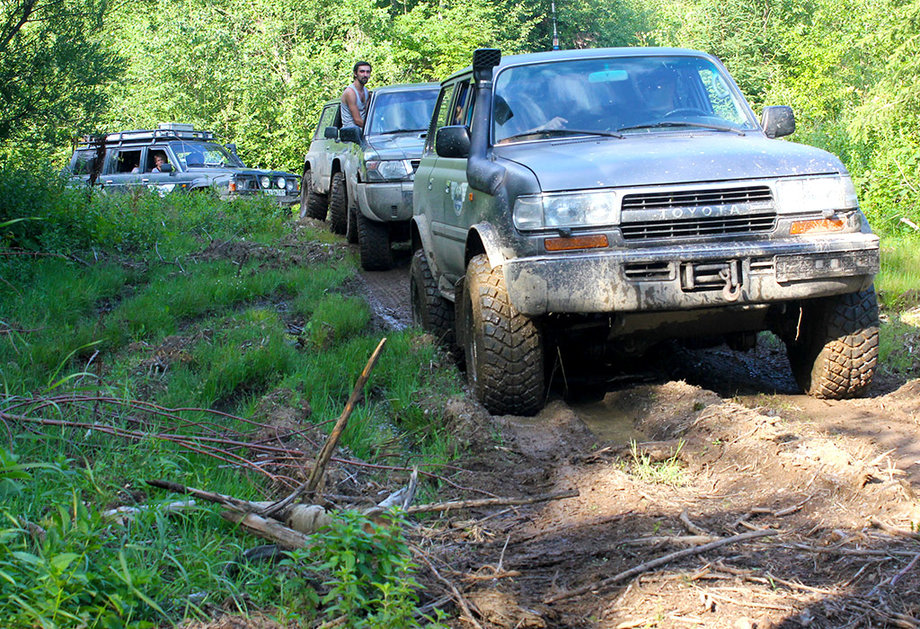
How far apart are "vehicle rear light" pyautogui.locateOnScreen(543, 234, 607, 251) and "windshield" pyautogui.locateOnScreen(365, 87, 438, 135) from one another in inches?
254

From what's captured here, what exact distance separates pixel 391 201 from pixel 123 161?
8.27 metres

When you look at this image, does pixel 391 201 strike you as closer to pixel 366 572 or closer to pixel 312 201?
pixel 312 201

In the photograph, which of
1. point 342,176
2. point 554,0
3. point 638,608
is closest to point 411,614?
point 638,608

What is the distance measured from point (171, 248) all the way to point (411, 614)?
27.2 ft

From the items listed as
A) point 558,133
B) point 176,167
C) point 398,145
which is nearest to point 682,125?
point 558,133

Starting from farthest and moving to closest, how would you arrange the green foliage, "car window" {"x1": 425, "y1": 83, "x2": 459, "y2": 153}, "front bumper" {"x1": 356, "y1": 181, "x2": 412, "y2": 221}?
"front bumper" {"x1": 356, "y1": 181, "x2": 412, "y2": 221} → "car window" {"x1": 425, "y1": 83, "x2": 459, "y2": 153} → the green foliage

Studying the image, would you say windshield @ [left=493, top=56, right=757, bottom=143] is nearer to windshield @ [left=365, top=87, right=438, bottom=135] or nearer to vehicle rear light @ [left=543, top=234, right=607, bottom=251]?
vehicle rear light @ [left=543, top=234, right=607, bottom=251]


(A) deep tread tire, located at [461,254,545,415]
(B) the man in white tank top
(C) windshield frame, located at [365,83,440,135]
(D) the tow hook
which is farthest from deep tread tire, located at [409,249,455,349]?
(B) the man in white tank top

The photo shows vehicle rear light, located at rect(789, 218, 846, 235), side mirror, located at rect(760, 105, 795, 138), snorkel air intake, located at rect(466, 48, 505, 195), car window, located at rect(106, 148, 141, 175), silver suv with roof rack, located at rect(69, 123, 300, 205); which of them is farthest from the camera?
car window, located at rect(106, 148, 141, 175)

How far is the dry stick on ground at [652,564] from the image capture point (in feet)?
9.28

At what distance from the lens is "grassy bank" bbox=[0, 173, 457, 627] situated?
106 inches

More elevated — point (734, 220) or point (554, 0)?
point (554, 0)

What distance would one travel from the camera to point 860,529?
3098 millimetres

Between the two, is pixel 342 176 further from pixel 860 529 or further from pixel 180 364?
pixel 860 529
